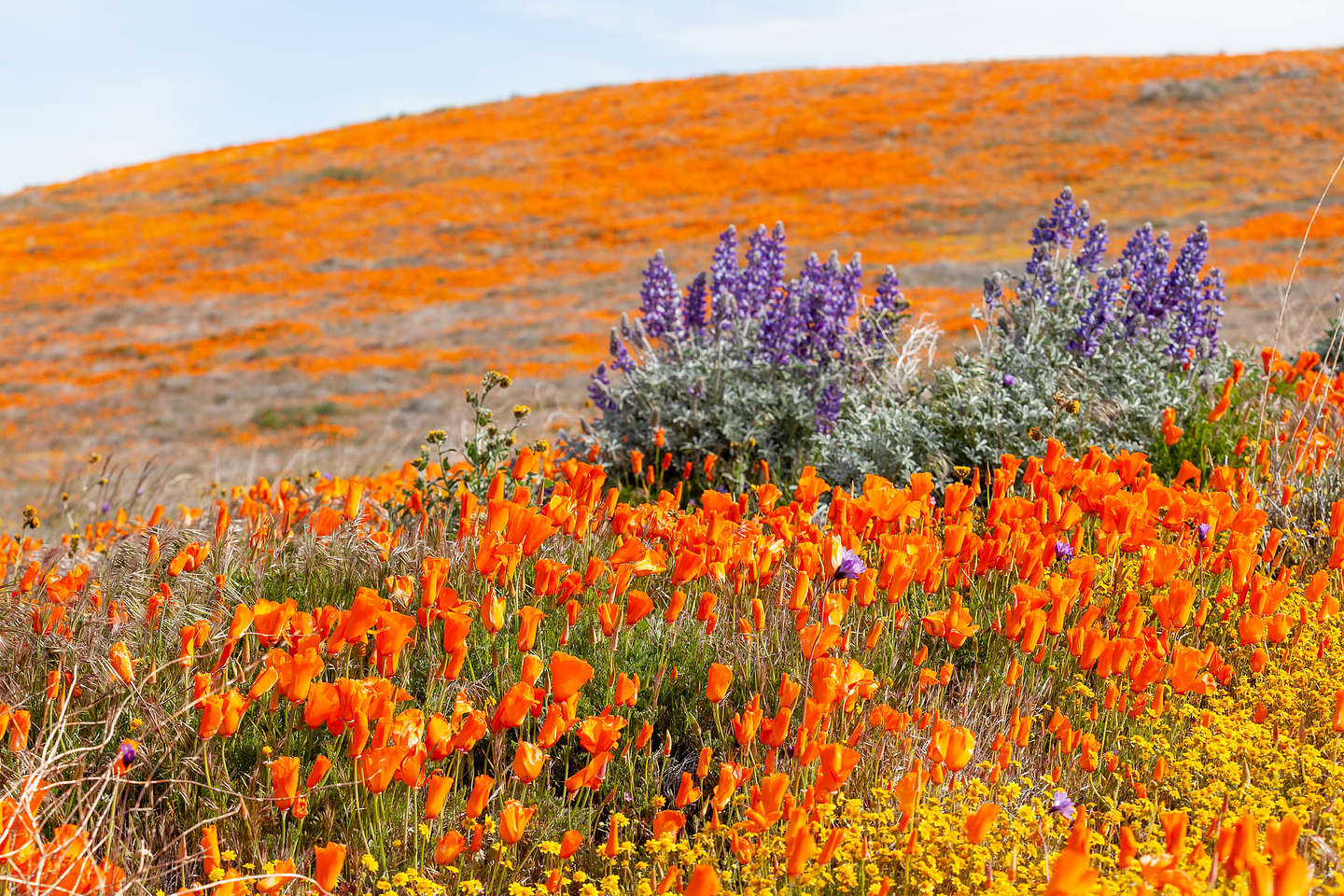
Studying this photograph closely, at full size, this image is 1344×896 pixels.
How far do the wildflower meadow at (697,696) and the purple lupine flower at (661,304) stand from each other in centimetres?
152

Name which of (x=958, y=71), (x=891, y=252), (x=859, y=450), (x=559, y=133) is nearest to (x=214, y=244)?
(x=559, y=133)

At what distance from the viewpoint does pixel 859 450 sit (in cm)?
412

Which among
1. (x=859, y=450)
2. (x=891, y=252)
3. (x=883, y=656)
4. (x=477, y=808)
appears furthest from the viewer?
(x=891, y=252)

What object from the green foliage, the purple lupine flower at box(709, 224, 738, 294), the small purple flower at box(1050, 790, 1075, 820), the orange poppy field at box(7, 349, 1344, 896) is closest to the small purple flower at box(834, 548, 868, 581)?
the orange poppy field at box(7, 349, 1344, 896)

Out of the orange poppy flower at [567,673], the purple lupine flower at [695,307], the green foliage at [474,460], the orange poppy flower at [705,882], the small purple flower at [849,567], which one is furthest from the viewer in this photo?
the purple lupine flower at [695,307]

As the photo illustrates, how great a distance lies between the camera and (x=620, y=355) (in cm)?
478

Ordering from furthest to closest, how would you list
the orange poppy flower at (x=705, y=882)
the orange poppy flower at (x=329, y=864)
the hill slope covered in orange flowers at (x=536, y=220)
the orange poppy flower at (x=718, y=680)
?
the hill slope covered in orange flowers at (x=536, y=220) → the orange poppy flower at (x=718, y=680) → the orange poppy flower at (x=329, y=864) → the orange poppy flower at (x=705, y=882)

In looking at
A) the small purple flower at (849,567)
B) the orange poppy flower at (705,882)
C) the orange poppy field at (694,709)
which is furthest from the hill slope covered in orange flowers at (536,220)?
the orange poppy flower at (705,882)

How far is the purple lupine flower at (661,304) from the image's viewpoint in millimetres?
4926

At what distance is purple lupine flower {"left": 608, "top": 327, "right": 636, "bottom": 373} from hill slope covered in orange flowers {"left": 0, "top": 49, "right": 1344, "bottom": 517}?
412cm

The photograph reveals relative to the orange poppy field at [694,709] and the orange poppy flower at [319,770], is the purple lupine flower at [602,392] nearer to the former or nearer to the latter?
the orange poppy field at [694,709]

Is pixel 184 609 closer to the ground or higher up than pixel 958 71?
closer to the ground

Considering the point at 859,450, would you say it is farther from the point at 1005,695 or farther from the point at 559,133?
the point at 559,133

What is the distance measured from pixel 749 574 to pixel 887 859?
2.83 feet
